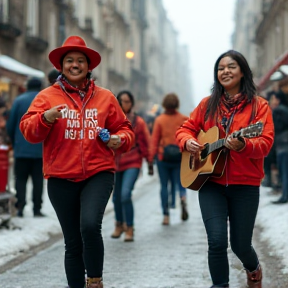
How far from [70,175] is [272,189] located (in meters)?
9.31

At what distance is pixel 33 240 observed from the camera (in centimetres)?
831

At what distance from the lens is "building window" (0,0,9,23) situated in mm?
22203

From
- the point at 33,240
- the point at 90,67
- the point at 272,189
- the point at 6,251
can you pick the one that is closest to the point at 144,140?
the point at 33,240

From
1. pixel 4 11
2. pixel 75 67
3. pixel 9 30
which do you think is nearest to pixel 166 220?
pixel 75 67

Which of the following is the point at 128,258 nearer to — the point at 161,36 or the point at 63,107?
the point at 63,107

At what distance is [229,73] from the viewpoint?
5.06 m

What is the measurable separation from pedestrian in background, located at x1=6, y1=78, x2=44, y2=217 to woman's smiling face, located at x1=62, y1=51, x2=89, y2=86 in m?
4.81

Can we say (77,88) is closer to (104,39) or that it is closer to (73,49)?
(73,49)

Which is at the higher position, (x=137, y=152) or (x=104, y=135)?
(x=104, y=135)

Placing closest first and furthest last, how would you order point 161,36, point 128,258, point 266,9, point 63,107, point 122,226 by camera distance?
1. point 63,107
2. point 128,258
3. point 122,226
4. point 266,9
5. point 161,36

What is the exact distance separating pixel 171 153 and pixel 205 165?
5176 mm

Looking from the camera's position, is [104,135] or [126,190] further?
[126,190]

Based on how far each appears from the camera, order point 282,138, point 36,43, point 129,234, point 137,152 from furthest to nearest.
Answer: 1. point 36,43
2. point 282,138
3. point 137,152
4. point 129,234

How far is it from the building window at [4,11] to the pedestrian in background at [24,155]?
1275cm
